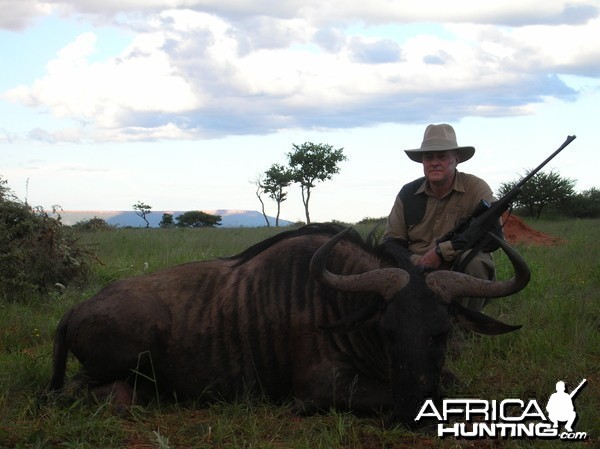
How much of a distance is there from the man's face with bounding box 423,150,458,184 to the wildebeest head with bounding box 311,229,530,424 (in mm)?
1549

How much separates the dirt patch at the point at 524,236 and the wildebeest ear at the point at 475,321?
380 inches

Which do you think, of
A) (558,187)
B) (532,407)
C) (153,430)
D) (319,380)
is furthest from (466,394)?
(558,187)

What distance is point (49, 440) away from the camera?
338 cm

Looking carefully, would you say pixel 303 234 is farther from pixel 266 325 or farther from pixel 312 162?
pixel 312 162

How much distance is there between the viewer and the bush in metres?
6.86

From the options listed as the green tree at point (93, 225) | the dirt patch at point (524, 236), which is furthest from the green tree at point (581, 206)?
the green tree at point (93, 225)

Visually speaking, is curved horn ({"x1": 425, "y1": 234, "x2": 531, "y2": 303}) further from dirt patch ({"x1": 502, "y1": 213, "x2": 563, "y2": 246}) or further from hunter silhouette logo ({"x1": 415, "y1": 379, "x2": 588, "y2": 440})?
dirt patch ({"x1": 502, "y1": 213, "x2": 563, "y2": 246})

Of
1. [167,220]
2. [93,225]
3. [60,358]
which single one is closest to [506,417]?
[60,358]

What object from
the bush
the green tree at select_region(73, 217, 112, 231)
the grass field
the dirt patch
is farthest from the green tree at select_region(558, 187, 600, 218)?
the bush

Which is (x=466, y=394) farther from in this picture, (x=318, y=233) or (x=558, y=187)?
(x=558, y=187)

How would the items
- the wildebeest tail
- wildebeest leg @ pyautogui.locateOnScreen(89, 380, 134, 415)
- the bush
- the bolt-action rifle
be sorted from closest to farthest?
wildebeest leg @ pyautogui.locateOnScreen(89, 380, 134, 415), the wildebeest tail, the bolt-action rifle, the bush

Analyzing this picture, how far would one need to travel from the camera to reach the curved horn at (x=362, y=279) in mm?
3611

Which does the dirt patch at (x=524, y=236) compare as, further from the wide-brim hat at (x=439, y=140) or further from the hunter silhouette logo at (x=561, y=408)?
the hunter silhouette logo at (x=561, y=408)

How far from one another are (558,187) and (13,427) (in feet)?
88.9
